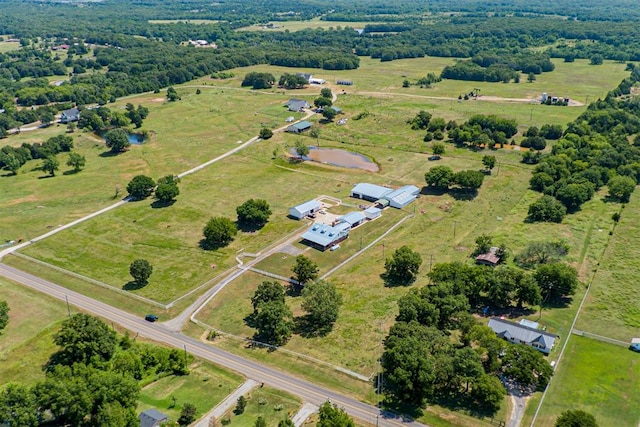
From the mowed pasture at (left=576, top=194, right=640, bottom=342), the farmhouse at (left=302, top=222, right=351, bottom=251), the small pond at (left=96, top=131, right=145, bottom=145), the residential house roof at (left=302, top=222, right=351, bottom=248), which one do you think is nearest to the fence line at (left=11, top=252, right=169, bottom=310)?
the farmhouse at (left=302, top=222, right=351, bottom=251)

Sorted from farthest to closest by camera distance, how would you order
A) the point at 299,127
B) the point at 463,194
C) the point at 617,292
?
the point at 299,127 → the point at 463,194 → the point at 617,292

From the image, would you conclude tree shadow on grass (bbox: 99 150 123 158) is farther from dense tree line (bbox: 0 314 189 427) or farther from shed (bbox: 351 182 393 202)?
dense tree line (bbox: 0 314 189 427)

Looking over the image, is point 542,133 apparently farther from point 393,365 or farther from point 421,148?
point 393,365

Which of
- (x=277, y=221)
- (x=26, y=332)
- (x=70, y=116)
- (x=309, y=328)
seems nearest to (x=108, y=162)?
(x=70, y=116)

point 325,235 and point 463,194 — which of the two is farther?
point 463,194

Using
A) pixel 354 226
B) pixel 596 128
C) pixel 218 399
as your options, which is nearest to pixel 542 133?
pixel 596 128

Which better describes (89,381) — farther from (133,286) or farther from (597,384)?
(597,384)
